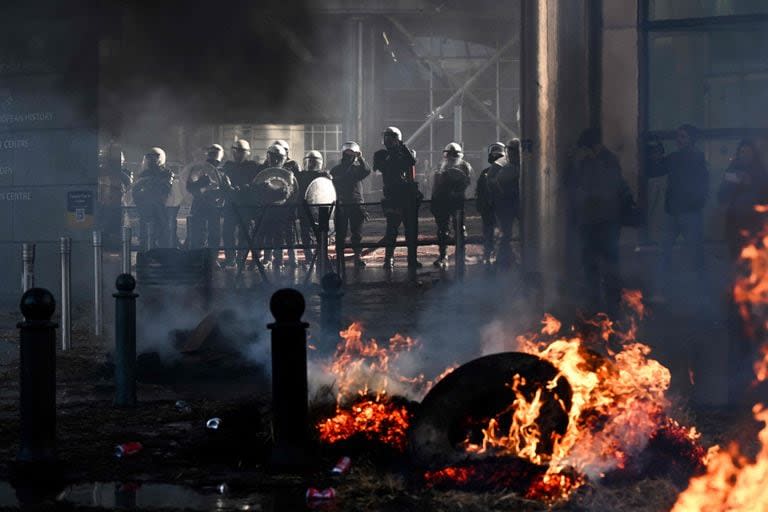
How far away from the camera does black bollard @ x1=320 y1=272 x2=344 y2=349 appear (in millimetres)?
8711

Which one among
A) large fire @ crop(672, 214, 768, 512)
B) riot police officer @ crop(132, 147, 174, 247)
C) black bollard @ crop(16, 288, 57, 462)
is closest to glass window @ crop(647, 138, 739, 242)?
large fire @ crop(672, 214, 768, 512)

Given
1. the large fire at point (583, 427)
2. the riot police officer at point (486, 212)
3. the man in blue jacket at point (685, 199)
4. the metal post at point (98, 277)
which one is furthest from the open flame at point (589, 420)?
the riot police officer at point (486, 212)

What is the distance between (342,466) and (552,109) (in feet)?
16.5

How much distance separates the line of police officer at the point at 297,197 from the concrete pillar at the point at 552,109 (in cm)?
547

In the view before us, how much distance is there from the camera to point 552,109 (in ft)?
33.8

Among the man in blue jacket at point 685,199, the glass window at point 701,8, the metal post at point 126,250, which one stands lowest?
the metal post at point 126,250

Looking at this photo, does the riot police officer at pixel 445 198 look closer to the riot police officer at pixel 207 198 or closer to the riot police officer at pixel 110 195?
the riot police officer at pixel 207 198

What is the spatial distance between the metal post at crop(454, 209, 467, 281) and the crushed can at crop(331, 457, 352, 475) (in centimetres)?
936

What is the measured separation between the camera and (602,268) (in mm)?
10359

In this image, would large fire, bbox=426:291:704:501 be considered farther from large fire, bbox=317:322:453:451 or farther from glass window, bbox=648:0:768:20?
glass window, bbox=648:0:768:20

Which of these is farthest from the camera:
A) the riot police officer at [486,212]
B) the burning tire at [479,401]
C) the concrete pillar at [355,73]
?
the concrete pillar at [355,73]

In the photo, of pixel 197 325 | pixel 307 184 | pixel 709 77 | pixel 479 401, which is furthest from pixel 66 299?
pixel 307 184

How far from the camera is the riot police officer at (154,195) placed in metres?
17.4

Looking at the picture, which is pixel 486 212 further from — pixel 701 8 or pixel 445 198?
pixel 701 8
